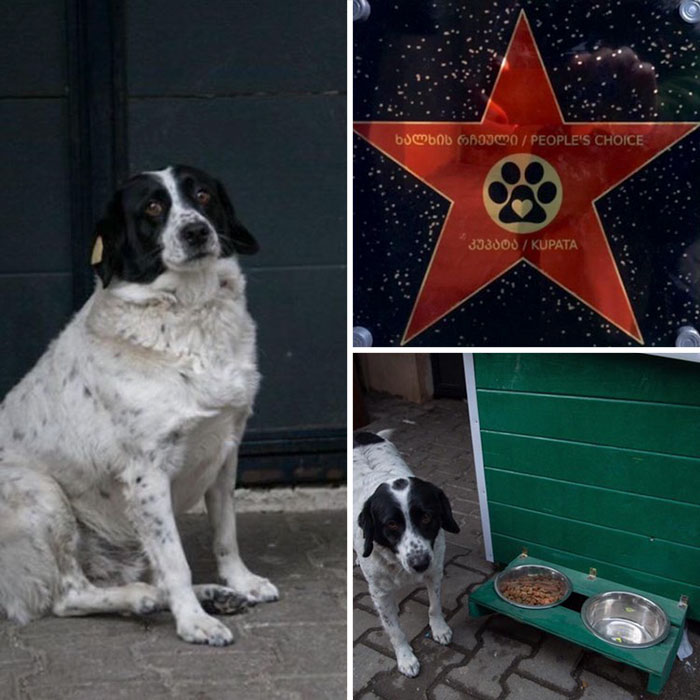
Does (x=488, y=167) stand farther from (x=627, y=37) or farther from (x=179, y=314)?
(x=179, y=314)

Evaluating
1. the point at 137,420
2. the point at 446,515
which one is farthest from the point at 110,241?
the point at 446,515

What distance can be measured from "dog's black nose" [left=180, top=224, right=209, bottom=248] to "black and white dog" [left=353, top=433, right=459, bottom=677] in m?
1.05

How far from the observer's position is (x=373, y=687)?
1.23 metres

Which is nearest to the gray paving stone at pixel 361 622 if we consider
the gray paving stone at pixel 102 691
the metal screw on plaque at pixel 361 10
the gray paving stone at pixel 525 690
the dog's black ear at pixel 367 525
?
the dog's black ear at pixel 367 525

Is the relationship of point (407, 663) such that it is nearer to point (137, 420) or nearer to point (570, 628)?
point (570, 628)

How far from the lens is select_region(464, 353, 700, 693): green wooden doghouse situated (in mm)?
1336

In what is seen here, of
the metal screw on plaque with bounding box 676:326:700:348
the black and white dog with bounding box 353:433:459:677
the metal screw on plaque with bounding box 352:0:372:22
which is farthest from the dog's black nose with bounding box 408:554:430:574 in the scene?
the metal screw on plaque with bounding box 352:0:372:22

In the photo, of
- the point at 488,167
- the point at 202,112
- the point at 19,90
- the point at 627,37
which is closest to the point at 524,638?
the point at 488,167

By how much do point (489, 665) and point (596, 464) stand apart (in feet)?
1.32

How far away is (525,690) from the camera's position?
1.26 meters

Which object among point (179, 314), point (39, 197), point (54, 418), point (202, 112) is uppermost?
point (202, 112)

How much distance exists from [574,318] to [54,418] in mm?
1634

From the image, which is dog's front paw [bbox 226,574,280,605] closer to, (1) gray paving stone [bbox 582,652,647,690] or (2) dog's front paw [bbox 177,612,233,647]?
(2) dog's front paw [bbox 177,612,233,647]

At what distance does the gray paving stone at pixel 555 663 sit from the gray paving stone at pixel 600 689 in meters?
0.02
